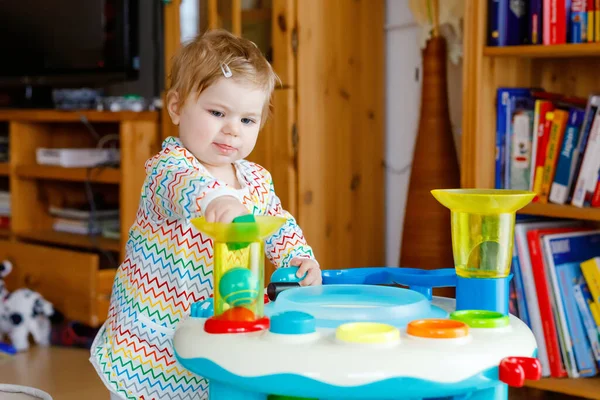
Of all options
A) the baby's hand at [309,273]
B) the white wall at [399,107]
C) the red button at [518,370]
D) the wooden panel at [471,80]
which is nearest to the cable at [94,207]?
the white wall at [399,107]

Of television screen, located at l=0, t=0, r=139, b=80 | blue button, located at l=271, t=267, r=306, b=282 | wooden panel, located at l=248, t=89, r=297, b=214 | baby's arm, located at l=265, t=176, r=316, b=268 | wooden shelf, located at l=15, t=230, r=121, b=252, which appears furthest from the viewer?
television screen, located at l=0, t=0, r=139, b=80

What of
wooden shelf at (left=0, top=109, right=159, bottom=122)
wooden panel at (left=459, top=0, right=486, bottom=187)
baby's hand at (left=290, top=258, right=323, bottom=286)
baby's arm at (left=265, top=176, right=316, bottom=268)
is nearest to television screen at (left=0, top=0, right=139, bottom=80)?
wooden shelf at (left=0, top=109, right=159, bottom=122)

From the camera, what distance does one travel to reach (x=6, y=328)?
8.09 ft

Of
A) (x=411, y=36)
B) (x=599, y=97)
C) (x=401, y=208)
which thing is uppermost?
(x=411, y=36)

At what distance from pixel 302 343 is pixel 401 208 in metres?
1.66

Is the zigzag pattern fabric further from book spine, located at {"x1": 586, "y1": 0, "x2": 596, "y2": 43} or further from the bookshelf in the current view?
book spine, located at {"x1": 586, "y1": 0, "x2": 596, "y2": 43}

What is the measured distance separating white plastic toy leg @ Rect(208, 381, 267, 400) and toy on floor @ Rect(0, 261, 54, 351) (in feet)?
5.94

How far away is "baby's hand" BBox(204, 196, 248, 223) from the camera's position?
844 millimetres

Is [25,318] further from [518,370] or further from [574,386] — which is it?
[518,370]

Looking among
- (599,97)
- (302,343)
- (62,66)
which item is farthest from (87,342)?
(302,343)

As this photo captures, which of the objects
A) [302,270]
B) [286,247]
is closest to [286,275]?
[302,270]

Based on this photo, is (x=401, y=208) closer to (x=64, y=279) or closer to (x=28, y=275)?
(x=64, y=279)

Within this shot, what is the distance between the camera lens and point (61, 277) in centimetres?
251

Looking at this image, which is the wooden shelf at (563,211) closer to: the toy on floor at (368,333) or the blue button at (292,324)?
the toy on floor at (368,333)
